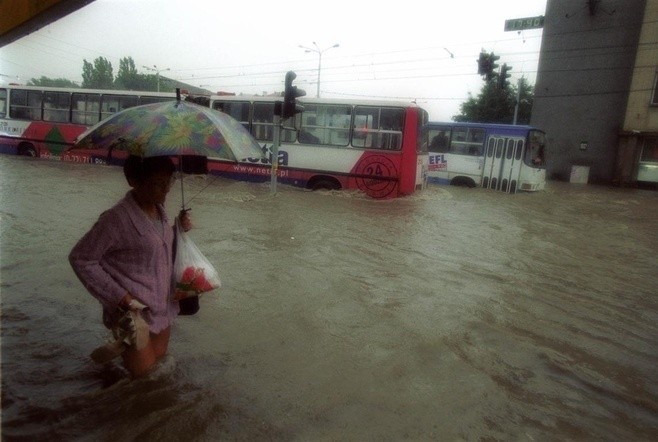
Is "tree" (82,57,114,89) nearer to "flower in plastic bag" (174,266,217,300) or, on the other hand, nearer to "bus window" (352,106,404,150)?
"bus window" (352,106,404,150)

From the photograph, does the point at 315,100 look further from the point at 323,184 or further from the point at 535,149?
the point at 535,149

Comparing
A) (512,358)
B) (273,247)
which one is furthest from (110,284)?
(273,247)

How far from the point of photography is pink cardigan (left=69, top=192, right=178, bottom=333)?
92.9 inches

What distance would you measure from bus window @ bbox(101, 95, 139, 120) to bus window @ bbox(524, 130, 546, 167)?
14.4 m

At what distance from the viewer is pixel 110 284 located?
2.37 meters

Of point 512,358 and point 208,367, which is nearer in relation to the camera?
point 208,367

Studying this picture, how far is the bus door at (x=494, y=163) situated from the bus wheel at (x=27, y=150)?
56.8 ft

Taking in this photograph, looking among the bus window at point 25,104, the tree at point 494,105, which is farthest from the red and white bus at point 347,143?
the tree at point 494,105

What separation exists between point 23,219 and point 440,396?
788cm

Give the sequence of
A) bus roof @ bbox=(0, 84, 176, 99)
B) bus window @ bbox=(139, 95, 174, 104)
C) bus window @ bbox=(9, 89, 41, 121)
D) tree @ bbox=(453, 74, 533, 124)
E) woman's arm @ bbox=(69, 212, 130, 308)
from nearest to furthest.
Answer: woman's arm @ bbox=(69, 212, 130, 308), bus window @ bbox=(139, 95, 174, 104), bus roof @ bbox=(0, 84, 176, 99), bus window @ bbox=(9, 89, 41, 121), tree @ bbox=(453, 74, 533, 124)

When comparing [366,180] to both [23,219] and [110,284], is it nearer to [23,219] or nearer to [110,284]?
[23,219]

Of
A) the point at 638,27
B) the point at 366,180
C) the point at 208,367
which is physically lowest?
the point at 208,367

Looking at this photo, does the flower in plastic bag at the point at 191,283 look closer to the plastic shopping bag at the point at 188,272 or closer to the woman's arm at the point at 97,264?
the plastic shopping bag at the point at 188,272

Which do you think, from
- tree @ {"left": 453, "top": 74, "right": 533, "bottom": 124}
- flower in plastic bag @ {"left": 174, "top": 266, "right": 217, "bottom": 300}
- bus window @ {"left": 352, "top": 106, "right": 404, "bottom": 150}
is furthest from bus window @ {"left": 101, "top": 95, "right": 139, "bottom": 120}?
tree @ {"left": 453, "top": 74, "right": 533, "bottom": 124}
